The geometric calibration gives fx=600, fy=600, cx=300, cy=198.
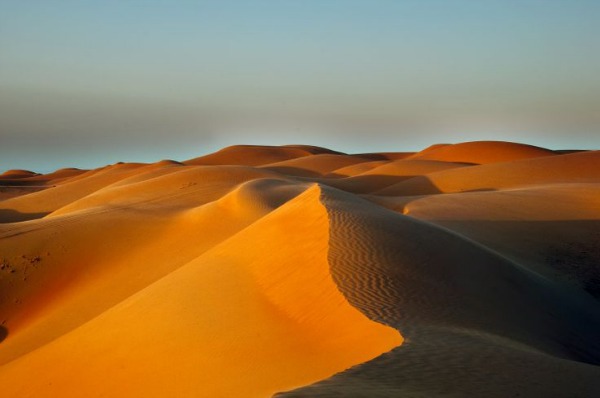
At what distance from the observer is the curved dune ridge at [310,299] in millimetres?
6266

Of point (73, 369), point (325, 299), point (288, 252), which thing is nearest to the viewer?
point (325, 299)

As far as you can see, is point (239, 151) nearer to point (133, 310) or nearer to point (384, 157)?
point (384, 157)

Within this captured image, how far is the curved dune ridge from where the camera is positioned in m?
6.27

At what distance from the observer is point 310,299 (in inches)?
353

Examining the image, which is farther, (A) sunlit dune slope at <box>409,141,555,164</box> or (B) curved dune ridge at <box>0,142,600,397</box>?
(A) sunlit dune slope at <box>409,141,555,164</box>

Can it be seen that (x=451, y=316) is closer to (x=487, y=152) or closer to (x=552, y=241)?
(x=552, y=241)

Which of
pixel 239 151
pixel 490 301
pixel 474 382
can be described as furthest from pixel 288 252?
pixel 239 151

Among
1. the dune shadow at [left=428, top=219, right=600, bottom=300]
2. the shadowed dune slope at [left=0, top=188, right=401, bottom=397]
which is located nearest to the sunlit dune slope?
the dune shadow at [left=428, top=219, right=600, bottom=300]

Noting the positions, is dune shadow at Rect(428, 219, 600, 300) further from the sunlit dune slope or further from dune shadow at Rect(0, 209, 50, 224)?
the sunlit dune slope

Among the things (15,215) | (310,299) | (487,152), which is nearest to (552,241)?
(310,299)

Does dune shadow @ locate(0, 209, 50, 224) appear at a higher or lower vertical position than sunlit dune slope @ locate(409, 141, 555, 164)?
lower

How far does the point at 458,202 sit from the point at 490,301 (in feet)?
45.4

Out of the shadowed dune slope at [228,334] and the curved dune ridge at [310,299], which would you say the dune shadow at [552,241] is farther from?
the shadowed dune slope at [228,334]

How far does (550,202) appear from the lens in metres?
22.8
